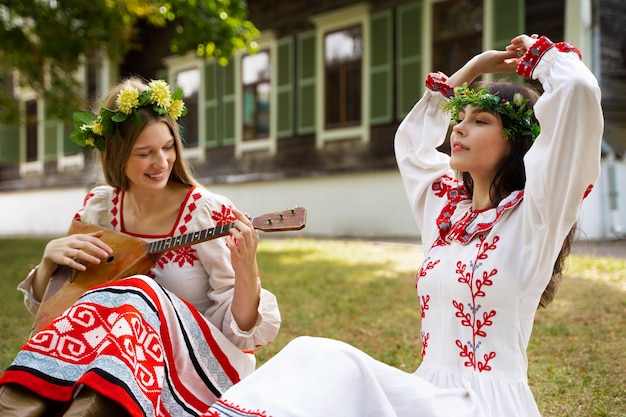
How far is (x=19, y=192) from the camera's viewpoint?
19656 mm

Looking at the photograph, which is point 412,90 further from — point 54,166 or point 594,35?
point 54,166

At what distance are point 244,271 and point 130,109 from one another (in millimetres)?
870

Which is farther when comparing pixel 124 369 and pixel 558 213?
pixel 124 369

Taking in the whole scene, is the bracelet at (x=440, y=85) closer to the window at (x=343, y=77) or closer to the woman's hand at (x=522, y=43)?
the woman's hand at (x=522, y=43)

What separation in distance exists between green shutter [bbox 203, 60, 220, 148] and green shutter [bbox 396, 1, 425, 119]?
16.6 ft

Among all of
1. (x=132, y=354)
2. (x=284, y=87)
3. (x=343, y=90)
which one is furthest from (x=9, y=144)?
(x=132, y=354)

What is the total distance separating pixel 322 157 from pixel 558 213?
11164 mm

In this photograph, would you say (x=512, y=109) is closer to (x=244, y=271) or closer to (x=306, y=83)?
(x=244, y=271)

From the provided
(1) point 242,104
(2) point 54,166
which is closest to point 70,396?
(1) point 242,104

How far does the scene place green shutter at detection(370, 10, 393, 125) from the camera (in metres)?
11.8

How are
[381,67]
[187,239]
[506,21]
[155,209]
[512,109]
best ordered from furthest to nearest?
[381,67], [506,21], [155,209], [187,239], [512,109]

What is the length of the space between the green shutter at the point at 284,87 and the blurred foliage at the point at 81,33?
3609 mm

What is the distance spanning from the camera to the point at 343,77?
12672 millimetres

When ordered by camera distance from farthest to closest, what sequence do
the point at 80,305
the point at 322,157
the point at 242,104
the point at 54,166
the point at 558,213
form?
the point at 54,166, the point at 242,104, the point at 322,157, the point at 80,305, the point at 558,213
